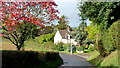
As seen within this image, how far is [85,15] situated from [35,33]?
8.08 m

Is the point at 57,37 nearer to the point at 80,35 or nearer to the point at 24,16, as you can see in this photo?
the point at 80,35

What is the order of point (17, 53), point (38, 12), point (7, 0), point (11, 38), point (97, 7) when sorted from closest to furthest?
point (17, 53)
point (7, 0)
point (38, 12)
point (11, 38)
point (97, 7)

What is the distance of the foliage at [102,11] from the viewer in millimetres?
14243

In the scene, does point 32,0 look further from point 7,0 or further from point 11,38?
point 11,38

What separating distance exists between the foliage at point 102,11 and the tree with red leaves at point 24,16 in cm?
532

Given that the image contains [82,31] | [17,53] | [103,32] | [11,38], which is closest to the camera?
[17,53]

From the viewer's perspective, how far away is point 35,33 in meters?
10.7

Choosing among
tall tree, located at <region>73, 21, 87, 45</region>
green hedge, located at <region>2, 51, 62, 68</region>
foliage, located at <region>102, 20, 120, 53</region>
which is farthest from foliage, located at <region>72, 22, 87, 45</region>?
green hedge, located at <region>2, 51, 62, 68</region>

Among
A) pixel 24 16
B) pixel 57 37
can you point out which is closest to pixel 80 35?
pixel 57 37

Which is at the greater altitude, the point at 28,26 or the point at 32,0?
the point at 32,0

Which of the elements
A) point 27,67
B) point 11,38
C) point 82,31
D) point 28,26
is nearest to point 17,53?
point 27,67

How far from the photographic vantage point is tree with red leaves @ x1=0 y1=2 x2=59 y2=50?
967 centimetres

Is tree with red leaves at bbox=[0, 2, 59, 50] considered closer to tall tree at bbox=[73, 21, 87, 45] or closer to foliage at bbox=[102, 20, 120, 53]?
foliage at bbox=[102, 20, 120, 53]

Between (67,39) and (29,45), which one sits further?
(67,39)
